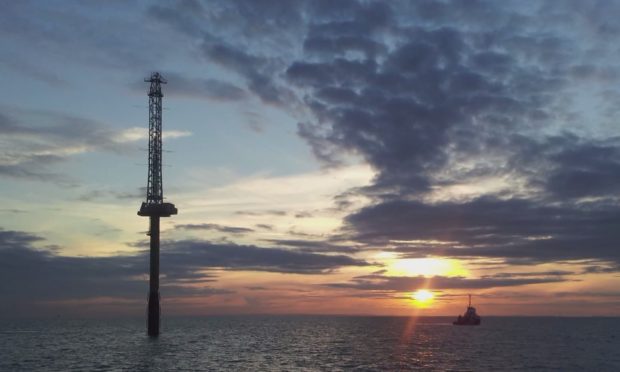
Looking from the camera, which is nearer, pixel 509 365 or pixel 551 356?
pixel 509 365

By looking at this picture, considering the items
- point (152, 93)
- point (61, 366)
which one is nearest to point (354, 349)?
point (61, 366)

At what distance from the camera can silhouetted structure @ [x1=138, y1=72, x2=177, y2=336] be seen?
12595 centimetres

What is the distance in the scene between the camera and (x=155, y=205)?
129875 mm

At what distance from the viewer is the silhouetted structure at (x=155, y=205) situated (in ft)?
413

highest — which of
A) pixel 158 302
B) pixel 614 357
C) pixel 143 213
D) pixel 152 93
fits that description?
pixel 152 93

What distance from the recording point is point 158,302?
420 feet

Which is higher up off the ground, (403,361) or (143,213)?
(143,213)

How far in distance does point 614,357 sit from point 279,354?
203 feet

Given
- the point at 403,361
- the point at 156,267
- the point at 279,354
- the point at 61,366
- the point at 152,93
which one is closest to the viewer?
the point at 61,366

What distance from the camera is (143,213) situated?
129625mm

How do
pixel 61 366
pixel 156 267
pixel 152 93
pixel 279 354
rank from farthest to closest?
pixel 152 93 < pixel 156 267 < pixel 279 354 < pixel 61 366

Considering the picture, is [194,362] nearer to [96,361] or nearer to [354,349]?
[96,361]

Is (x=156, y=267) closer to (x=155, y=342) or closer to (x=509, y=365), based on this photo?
(x=155, y=342)

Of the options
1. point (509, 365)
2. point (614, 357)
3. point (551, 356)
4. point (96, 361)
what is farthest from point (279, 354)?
point (614, 357)
